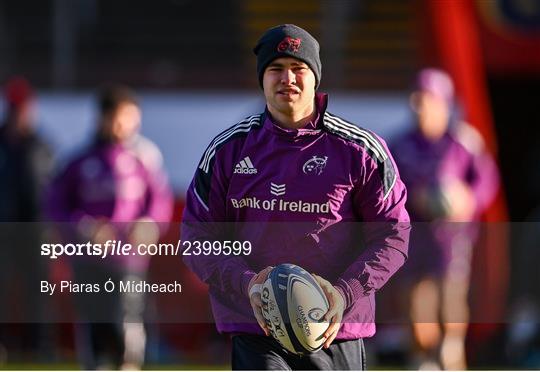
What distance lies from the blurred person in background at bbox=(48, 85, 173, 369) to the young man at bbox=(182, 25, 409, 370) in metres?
3.92

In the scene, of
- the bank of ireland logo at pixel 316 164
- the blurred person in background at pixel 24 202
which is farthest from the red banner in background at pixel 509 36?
the bank of ireland logo at pixel 316 164

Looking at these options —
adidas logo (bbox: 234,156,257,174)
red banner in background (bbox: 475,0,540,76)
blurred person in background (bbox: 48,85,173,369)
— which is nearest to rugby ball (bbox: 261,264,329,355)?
adidas logo (bbox: 234,156,257,174)

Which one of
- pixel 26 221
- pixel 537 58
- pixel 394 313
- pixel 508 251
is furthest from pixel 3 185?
pixel 537 58

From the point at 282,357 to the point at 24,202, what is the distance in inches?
256

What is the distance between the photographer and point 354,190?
5020 mm

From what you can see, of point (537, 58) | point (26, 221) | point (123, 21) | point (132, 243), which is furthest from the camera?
point (123, 21)

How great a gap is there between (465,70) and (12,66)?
6.57 meters

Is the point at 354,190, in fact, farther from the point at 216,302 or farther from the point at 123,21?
the point at 123,21

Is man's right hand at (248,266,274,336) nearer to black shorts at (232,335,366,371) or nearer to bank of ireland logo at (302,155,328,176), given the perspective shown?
black shorts at (232,335,366,371)

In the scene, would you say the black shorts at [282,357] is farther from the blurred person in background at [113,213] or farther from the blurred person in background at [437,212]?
the blurred person in background at [437,212]

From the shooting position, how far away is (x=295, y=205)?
16.4 feet

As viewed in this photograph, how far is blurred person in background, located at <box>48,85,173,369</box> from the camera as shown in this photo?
9047 mm

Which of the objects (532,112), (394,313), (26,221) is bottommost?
(394,313)

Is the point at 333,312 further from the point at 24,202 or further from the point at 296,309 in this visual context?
the point at 24,202
